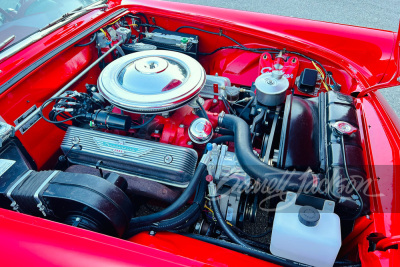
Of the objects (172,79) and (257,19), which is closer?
(172,79)

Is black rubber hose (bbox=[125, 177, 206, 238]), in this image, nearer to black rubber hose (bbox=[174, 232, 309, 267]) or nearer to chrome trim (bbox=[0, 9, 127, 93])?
black rubber hose (bbox=[174, 232, 309, 267])

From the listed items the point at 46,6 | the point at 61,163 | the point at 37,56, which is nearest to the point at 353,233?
the point at 61,163

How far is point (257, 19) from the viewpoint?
74.9 inches

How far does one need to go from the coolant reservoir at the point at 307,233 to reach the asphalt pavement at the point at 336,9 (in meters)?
4.16

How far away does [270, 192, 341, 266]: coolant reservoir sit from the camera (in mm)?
920

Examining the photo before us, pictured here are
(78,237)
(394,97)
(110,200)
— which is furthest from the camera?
(394,97)

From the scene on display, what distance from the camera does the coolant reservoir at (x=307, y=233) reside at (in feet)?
3.02

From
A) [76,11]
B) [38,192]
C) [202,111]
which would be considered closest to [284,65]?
[202,111]

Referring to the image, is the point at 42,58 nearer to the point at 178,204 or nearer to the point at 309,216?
the point at 178,204

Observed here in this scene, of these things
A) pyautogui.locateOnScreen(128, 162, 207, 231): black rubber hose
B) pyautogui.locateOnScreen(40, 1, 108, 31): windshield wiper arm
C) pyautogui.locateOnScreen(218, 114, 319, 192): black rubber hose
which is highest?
pyautogui.locateOnScreen(40, 1, 108, 31): windshield wiper arm

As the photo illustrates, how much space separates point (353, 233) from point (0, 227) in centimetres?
116

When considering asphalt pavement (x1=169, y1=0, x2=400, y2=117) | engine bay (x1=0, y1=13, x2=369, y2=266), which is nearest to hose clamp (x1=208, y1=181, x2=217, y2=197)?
engine bay (x1=0, y1=13, x2=369, y2=266)

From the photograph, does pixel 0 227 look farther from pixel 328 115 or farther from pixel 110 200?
pixel 328 115

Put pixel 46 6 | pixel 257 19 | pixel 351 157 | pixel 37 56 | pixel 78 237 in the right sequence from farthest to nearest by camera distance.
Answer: pixel 257 19 → pixel 46 6 → pixel 37 56 → pixel 351 157 → pixel 78 237
